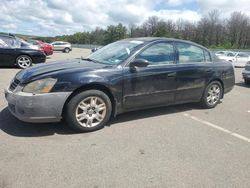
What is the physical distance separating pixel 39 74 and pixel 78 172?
182 centimetres

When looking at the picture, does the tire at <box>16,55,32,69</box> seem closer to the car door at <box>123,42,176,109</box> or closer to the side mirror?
the car door at <box>123,42,176,109</box>

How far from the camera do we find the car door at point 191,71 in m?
5.57

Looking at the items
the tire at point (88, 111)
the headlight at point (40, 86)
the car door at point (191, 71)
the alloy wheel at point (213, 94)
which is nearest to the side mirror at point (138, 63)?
the tire at point (88, 111)

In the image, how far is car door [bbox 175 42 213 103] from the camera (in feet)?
18.3

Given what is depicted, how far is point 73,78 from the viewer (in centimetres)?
428

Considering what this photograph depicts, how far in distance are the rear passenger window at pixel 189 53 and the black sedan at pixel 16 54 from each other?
325 inches

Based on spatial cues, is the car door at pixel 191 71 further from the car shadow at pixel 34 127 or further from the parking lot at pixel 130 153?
the car shadow at pixel 34 127

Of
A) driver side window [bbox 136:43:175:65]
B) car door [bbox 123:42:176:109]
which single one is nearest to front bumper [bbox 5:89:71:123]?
car door [bbox 123:42:176:109]

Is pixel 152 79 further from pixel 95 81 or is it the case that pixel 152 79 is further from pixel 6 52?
pixel 6 52

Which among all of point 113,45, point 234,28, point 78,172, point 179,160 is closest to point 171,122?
point 179,160

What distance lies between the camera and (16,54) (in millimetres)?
11938

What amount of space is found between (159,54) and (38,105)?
2.48 m

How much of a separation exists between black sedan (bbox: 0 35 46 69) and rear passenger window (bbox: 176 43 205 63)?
8.26m

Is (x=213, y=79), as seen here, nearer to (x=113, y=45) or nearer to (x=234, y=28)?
(x=113, y=45)
